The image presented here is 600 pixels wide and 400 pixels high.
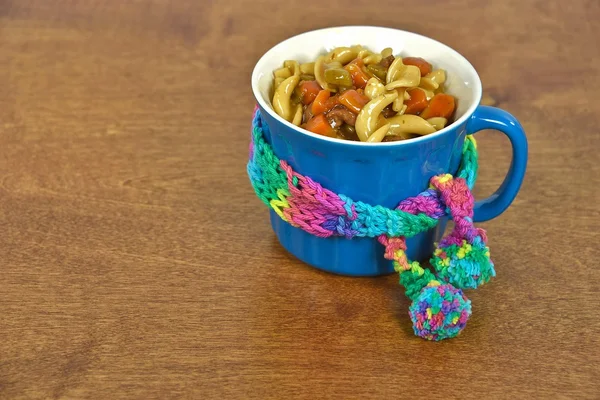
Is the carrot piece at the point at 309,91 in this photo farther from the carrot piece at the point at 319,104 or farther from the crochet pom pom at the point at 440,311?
the crochet pom pom at the point at 440,311

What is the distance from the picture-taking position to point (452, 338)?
61cm

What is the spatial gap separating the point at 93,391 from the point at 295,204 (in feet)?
0.72

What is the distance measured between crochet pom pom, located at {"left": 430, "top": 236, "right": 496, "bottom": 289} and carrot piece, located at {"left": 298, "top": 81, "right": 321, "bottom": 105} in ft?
0.58

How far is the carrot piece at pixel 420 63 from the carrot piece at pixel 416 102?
0.13 feet

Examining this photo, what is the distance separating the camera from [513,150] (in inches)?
24.8

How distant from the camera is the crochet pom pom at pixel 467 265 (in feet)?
1.95

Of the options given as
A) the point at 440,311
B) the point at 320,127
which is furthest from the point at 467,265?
the point at 320,127

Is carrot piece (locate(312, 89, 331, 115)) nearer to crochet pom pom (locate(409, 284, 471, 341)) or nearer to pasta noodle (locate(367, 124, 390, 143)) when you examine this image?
pasta noodle (locate(367, 124, 390, 143))

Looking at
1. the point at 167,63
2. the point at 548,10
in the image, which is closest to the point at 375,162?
the point at 167,63

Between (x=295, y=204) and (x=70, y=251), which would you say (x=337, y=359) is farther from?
(x=70, y=251)

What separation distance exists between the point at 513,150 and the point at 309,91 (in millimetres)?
185

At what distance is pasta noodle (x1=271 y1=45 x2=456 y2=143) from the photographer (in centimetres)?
60

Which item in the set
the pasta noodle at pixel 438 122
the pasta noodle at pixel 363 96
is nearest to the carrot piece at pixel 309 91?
the pasta noodle at pixel 363 96

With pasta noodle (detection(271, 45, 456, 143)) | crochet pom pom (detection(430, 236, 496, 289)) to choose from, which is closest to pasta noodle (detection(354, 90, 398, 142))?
pasta noodle (detection(271, 45, 456, 143))
